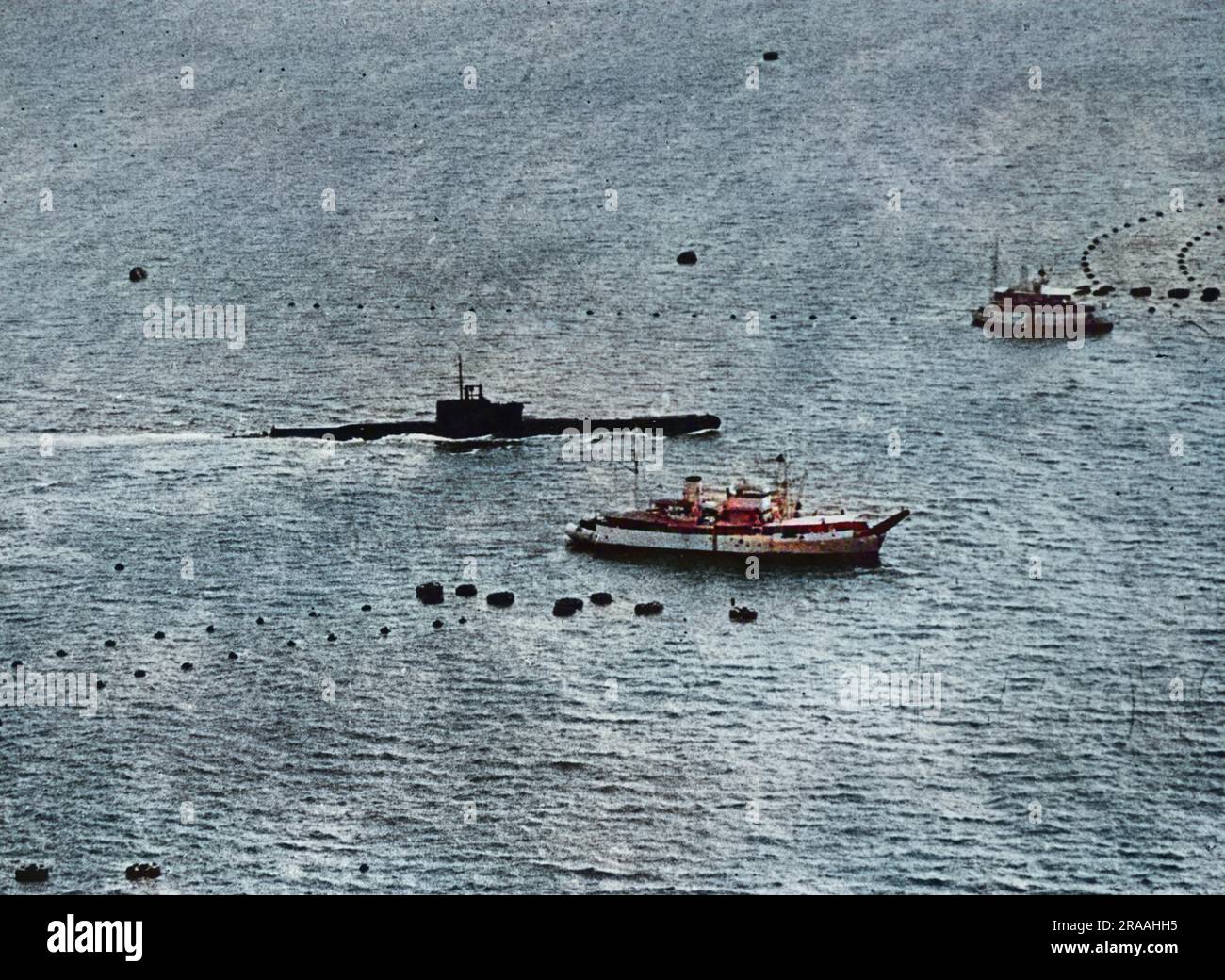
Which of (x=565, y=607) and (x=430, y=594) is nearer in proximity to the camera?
(x=565, y=607)

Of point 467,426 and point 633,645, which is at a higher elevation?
point 467,426

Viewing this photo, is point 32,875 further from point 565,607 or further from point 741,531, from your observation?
point 741,531

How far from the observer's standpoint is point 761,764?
408ft

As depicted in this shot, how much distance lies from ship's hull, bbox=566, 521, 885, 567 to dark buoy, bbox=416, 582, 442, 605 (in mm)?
13391

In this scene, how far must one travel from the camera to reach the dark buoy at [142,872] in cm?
11469

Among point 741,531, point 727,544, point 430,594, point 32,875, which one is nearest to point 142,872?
point 32,875

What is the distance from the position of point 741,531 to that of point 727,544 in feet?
3.65

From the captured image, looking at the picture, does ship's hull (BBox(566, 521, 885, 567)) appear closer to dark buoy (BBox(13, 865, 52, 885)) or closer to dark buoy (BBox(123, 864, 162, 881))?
dark buoy (BBox(123, 864, 162, 881))

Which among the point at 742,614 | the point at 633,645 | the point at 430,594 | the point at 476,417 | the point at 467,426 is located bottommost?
the point at 633,645

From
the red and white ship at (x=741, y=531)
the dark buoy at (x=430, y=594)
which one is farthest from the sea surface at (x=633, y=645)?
the red and white ship at (x=741, y=531)

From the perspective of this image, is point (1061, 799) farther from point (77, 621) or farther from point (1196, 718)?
point (77, 621)

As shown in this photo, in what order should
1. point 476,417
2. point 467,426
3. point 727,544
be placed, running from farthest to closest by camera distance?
point 476,417 < point 467,426 < point 727,544

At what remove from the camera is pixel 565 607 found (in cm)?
14762

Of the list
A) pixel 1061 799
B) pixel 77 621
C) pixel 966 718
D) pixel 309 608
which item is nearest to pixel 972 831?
pixel 1061 799
